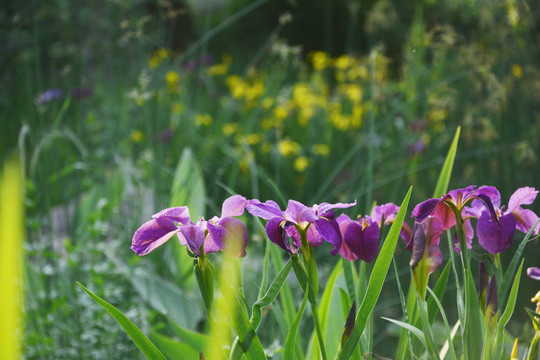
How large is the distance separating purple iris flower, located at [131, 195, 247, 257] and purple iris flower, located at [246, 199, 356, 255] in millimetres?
25

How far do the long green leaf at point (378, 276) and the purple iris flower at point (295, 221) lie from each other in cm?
5

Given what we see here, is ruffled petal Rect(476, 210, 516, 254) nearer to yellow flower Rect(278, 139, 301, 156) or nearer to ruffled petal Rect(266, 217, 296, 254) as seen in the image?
ruffled petal Rect(266, 217, 296, 254)

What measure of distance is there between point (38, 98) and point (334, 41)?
21.3ft

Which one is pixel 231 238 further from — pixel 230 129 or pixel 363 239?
pixel 230 129

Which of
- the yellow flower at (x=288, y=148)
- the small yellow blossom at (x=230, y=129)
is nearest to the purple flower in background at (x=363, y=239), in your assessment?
the yellow flower at (x=288, y=148)

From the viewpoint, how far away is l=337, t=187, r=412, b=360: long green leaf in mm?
656

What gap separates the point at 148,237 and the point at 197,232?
0.07m

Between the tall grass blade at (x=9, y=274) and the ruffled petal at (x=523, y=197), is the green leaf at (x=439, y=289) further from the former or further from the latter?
the tall grass blade at (x=9, y=274)

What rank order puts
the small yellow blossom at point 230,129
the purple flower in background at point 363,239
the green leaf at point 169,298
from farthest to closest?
the small yellow blossom at point 230,129 < the green leaf at point 169,298 < the purple flower in background at point 363,239

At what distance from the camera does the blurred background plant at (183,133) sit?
1716 mm

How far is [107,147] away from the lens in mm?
2609

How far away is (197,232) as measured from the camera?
63 centimetres

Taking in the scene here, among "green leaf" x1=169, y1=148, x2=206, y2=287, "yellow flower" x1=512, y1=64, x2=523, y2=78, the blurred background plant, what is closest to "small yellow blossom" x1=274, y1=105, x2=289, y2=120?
the blurred background plant

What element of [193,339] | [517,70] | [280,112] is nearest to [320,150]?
[280,112]
